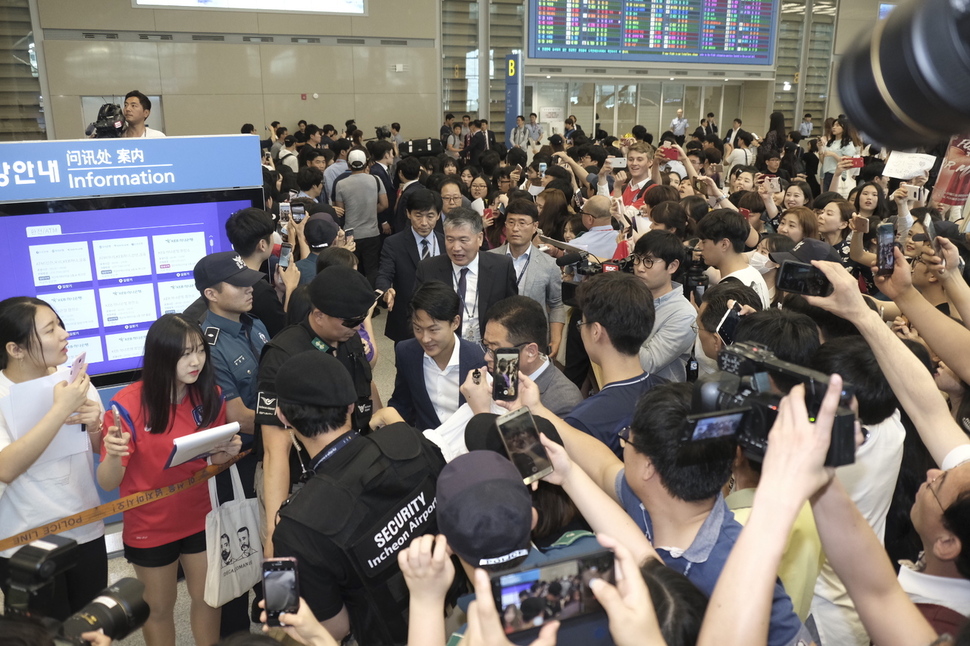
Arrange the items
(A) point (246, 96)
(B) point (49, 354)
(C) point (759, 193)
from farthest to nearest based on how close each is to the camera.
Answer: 1. (A) point (246, 96)
2. (C) point (759, 193)
3. (B) point (49, 354)

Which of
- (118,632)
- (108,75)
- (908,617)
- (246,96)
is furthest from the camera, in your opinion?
(246,96)

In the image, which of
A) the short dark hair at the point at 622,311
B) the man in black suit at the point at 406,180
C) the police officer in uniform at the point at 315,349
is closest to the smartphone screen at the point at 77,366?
the police officer in uniform at the point at 315,349

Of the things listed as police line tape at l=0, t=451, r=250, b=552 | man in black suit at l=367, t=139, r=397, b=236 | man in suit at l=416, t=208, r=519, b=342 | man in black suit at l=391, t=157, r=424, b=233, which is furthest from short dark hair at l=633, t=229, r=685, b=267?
man in black suit at l=367, t=139, r=397, b=236

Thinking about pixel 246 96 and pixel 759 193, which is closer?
pixel 759 193

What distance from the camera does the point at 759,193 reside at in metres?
6.23

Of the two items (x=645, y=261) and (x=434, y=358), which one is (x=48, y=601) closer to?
(x=434, y=358)

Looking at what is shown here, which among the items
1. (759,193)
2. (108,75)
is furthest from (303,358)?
(108,75)

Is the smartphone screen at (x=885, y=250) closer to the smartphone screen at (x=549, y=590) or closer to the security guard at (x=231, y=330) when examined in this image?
the smartphone screen at (x=549, y=590)

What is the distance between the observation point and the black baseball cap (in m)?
3.10

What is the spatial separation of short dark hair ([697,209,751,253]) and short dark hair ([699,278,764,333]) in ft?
2.14

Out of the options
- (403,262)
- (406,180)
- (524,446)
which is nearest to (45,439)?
(524,446)

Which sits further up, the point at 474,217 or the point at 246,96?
the point at 246,96

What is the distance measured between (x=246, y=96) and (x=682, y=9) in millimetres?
9260

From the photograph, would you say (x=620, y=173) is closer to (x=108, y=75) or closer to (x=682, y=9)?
(x=108, y=75)
